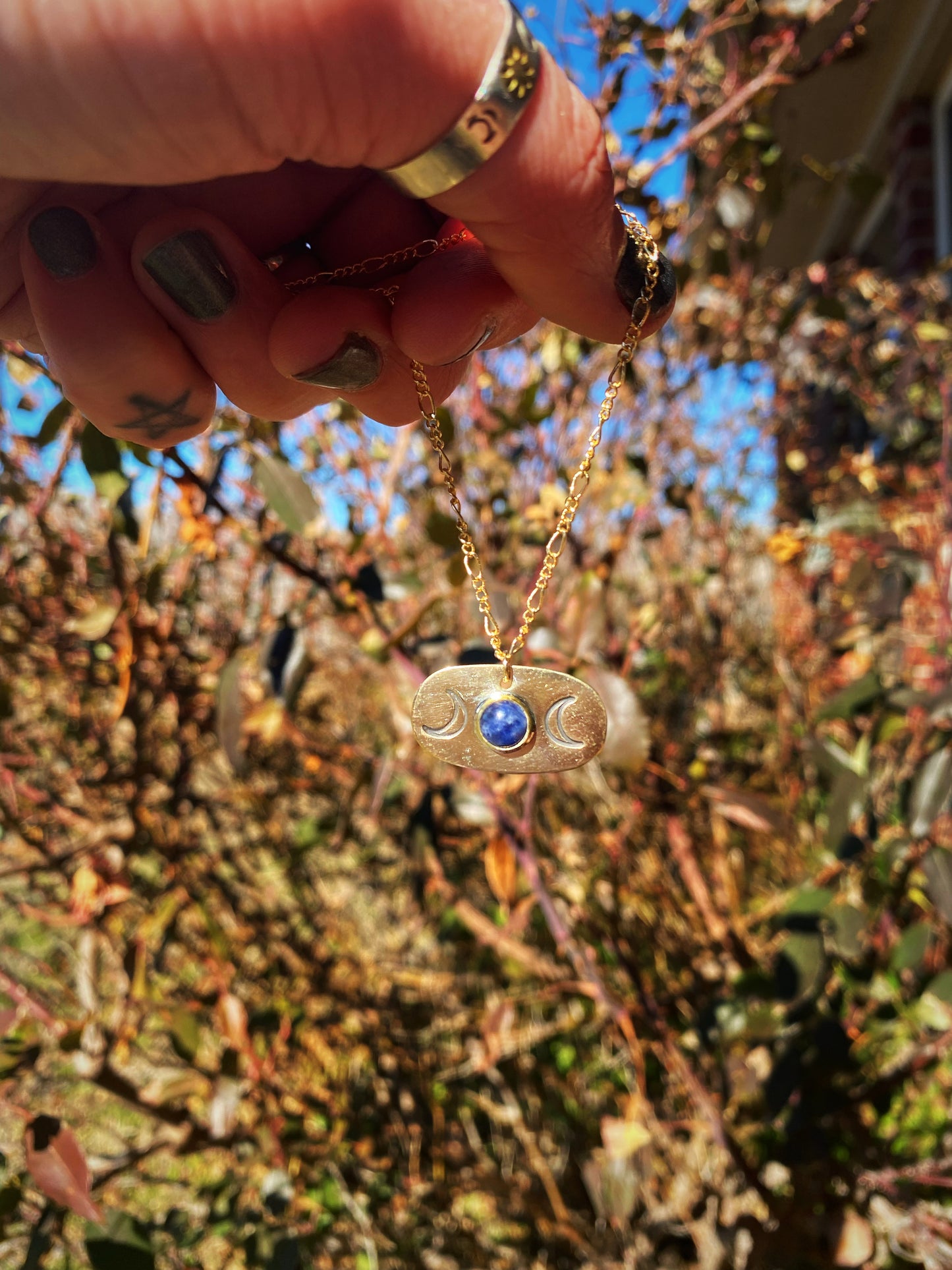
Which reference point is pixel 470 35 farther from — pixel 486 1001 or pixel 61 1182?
Answer: pixel 486 1001

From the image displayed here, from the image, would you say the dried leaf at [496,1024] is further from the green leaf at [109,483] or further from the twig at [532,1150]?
the green leaf at [109,483]

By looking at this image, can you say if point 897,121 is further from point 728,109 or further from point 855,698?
point 855,698

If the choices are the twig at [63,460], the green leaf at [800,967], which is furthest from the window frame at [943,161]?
the twig at [63,460]

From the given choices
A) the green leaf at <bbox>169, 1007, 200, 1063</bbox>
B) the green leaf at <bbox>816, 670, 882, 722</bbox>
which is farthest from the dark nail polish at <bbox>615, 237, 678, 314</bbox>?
the green leaf at <bbox>169, 1007, 200, 1063</bbox>

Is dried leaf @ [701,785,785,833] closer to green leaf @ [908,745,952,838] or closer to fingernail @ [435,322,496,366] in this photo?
green leaf @ [908,745,952,838]

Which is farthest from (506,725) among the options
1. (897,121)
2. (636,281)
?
(897,121)

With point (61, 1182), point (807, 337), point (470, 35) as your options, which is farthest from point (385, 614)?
point (807, 337)
